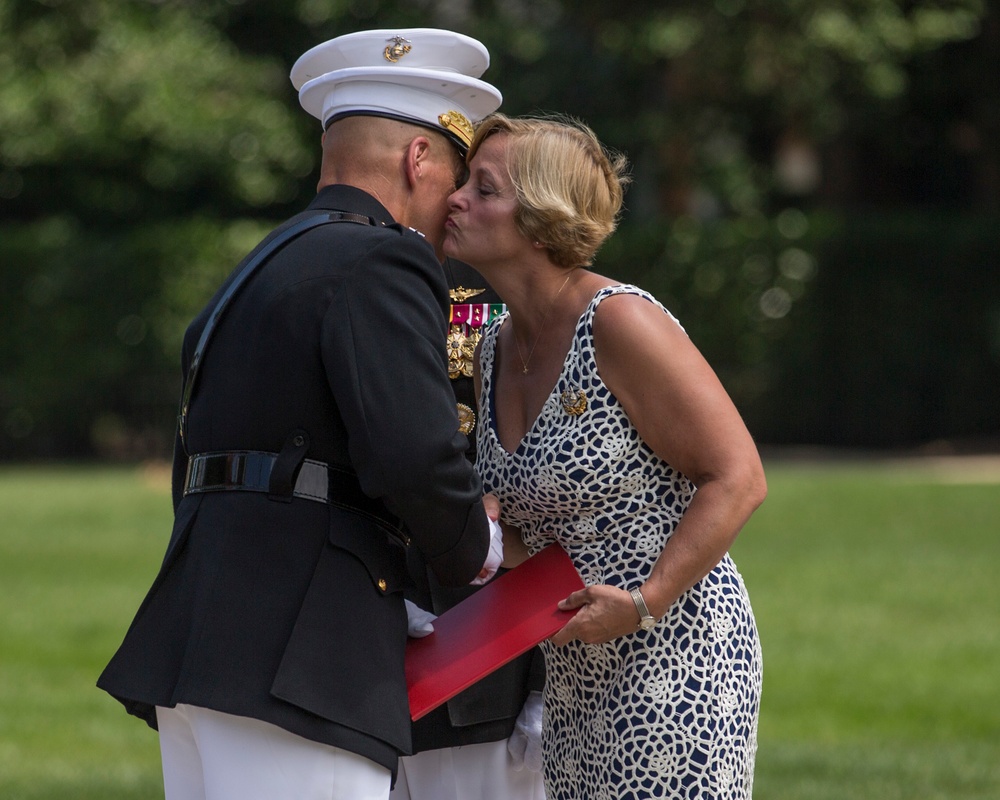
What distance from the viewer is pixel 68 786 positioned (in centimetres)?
576

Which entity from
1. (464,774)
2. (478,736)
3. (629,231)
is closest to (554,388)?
(478,736)

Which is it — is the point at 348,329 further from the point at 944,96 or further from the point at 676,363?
the point at 944,96

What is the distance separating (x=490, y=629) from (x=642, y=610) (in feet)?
0.97

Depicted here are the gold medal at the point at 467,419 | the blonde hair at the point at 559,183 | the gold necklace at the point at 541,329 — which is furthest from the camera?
the gold medal at the point at 467,419

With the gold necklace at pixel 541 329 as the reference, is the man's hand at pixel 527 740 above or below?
below

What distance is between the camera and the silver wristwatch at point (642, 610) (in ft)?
9.02

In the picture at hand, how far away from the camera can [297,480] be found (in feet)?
8.39

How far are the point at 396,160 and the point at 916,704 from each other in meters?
5.50

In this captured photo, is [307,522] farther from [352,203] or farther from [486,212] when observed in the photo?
[486,212]

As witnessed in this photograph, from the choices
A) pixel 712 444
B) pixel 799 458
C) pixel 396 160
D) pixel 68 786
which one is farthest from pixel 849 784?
pixel 799 458

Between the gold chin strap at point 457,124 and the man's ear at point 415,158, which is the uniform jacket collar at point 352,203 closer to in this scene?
the man's ear at point 415,158

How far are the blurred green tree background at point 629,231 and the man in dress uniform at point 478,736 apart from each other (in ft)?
51.0

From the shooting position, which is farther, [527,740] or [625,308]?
[527,740]

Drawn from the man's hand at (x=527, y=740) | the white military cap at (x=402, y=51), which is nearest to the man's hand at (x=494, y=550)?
the man's hand at (x=527, y=740)
